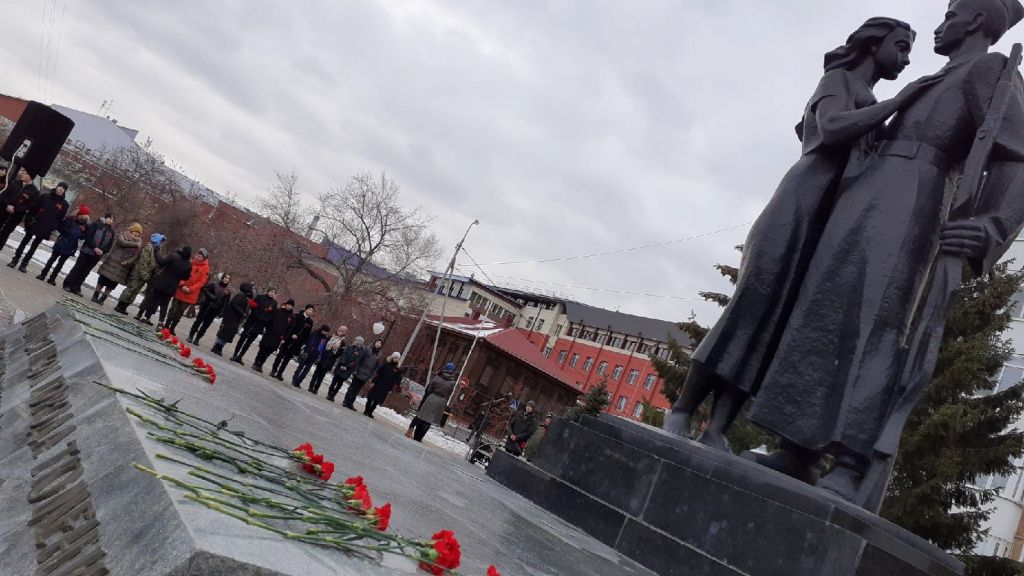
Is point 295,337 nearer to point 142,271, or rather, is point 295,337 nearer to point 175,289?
point 175,289

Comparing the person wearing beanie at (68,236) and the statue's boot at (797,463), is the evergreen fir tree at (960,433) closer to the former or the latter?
the statue's boot at (797,463)

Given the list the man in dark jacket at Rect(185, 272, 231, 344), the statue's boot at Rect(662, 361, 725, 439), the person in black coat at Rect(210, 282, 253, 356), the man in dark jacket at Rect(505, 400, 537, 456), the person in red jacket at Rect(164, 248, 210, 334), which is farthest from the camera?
the man in dark jacket at Rect(505, 400, 537, 456)

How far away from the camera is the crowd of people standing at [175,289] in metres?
13.5

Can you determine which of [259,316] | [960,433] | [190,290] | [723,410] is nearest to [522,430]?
[259,316]

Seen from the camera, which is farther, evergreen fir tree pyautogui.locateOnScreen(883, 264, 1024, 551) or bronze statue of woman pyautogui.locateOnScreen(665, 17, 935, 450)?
evergreen fir tree pyautogui.locateOnScreen(883, 264, 1024, 551)

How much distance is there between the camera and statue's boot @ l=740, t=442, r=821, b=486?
14.7 feet

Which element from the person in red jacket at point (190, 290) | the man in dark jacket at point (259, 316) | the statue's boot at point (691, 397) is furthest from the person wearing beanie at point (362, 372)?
the statue's boot at point (691, 397)

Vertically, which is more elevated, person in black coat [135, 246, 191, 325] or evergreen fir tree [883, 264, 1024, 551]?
evergreen fir tree [883, 264, 1024, 551]

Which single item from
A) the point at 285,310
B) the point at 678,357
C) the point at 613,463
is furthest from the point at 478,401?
the point at 613,463

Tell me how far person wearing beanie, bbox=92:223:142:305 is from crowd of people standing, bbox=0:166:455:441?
0.05 feet

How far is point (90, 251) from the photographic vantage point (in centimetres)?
1500

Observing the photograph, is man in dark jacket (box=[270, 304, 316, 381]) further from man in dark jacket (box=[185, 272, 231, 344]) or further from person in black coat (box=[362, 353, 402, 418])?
person in black coat (box=[362, 353, 402, 418])

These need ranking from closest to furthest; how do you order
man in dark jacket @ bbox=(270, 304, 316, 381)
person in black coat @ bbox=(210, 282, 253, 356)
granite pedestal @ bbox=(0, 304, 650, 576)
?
granite pedestal @ bbox=(0, 304, 650, 576), person in black coat @ bbox=(210, 282, 253, 356), man in dark jacket @ bbox=(270, 304, 316, 381)

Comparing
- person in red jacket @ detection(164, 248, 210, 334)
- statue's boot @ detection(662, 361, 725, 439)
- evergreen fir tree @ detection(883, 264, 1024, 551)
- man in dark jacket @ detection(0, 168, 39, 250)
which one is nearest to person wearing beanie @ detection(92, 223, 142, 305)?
person in red jacket @ detection(164, 248, 210, 334)
